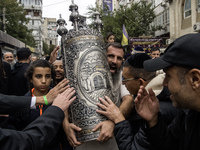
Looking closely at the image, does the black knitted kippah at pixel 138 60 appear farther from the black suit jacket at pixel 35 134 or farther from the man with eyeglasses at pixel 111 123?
the black suit jacket at pixel 35 134

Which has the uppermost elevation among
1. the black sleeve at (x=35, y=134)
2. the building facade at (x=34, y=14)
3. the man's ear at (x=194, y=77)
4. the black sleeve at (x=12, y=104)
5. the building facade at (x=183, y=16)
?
the building facade at (x=34, y=14)

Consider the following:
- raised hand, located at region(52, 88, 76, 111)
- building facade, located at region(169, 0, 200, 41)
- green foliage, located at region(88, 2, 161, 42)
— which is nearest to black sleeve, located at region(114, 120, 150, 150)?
raised hand, located at region(52, 88, 76, 111)

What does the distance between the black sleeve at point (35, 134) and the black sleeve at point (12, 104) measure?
47 centimetres

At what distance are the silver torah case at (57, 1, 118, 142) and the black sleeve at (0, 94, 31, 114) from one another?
483mm

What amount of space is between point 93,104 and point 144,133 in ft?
1.91

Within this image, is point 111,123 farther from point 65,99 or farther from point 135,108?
point 65,99

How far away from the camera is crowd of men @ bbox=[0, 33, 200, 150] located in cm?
146

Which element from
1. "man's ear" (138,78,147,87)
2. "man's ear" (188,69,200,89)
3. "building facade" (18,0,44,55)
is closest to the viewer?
"man's ear" (188,69,200,89)

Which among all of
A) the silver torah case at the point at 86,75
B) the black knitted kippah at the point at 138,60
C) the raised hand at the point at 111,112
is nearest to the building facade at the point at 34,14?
the black knitted kippah at the point at 138,60

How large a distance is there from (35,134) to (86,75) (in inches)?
32.5

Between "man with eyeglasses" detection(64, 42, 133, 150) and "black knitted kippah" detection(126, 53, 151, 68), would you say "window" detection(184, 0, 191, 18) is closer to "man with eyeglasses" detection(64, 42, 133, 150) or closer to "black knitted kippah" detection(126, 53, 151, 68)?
"man with eyeglasses" detection(64, 42, 133, 150)

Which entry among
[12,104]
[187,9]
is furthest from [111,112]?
[187,9]

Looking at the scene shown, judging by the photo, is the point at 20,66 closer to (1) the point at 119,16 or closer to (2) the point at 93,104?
(2) the point at 93,104

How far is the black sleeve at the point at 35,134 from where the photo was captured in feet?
4.60
